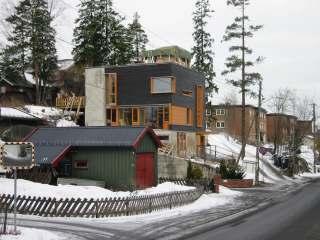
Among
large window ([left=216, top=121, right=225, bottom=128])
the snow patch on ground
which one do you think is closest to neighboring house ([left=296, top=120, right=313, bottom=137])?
large window ([left=216, top=121, right=225, bottom=128])

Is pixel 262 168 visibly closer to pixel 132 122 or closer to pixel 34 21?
pixel 132 122

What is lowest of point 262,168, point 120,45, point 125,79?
point 262,168

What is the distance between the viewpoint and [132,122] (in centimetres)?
5994

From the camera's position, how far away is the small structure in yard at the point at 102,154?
35.3 meters

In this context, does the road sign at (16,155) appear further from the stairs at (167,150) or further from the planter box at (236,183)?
the stairs at (167,150)

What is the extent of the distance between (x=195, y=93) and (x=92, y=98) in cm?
1127

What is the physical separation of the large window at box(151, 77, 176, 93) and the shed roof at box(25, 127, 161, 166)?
A: 1964 centimetres

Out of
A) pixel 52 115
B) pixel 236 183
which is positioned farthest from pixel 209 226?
pixel 52 115

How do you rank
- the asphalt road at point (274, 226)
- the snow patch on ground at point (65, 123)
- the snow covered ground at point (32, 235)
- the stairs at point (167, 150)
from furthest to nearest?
the snow patch on ground at point (65, 123) < the stairs at point (167, 150) < the asphalt road at point (274, 226) < the snow covered ground at point (32, 235)

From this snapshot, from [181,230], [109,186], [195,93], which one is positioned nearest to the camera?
[181,230]

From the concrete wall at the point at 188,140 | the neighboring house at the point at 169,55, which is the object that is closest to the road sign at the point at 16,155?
the concrete wall at the point at 188,140

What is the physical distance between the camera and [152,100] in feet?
193

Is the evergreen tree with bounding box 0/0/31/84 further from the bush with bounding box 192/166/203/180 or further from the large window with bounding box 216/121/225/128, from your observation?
the large window with bounding box 216/121/225/128

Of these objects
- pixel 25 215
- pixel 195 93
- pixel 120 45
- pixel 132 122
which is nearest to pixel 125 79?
pixel 132 122
